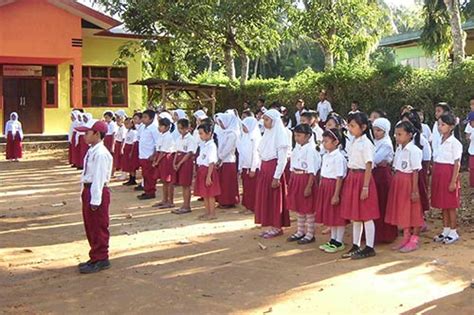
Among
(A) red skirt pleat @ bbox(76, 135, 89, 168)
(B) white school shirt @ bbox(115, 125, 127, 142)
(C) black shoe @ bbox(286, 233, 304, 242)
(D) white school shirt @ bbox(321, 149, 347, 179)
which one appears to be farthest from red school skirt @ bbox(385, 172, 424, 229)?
(A) red skirt pleat @ bbox(76, 135, 89, 168)

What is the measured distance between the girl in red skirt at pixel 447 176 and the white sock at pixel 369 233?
3.23 ft

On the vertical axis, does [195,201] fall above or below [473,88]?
below

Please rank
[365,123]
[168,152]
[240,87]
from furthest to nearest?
[240,87], [168,152], [365,123]

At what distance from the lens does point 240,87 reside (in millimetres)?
21297

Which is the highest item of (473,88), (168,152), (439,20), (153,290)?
(439,20)

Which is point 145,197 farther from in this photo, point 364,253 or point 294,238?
point 364,253

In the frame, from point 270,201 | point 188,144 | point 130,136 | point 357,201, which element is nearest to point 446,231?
point 357,201

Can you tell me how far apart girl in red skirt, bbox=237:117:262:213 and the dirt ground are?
16.8 inches

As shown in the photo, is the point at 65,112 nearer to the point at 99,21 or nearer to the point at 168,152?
Result: the point at 99,21

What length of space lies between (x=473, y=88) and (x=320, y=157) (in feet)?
21.9

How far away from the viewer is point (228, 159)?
9.98 metres

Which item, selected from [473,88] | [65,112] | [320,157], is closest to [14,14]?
[65,112]

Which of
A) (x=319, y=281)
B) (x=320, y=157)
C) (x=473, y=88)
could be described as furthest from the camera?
(x=473, y=88)

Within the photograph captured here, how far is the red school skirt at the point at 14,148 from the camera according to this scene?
1880 centimetres
